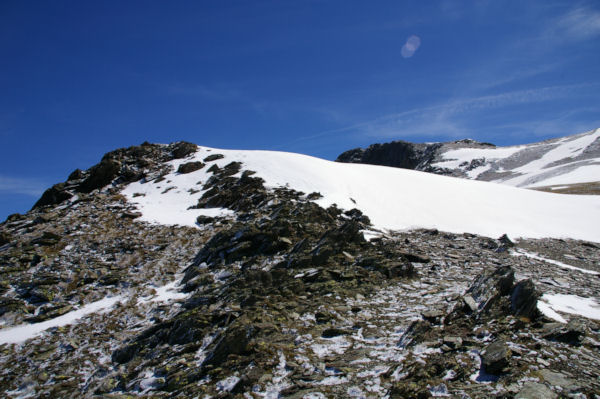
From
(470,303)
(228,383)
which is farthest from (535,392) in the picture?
(228,383)

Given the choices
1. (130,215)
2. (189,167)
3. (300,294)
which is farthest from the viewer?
(189,167)

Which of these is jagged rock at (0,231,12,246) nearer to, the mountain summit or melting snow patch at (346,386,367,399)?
the mountain summit

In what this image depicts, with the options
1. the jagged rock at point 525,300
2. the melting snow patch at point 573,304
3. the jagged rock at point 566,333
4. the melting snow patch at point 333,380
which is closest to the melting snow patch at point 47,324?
the melting snow patch at point 333,380

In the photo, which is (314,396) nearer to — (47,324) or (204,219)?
(47,324)

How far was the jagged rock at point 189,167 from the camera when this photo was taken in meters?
41.2

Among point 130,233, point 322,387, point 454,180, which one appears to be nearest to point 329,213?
point 130,233

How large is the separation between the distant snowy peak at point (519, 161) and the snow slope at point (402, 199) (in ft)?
236

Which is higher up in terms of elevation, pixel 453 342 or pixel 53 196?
pixel 53 196

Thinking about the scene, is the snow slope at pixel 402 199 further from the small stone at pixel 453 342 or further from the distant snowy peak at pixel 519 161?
the distant snowy peak at pixel 519 161

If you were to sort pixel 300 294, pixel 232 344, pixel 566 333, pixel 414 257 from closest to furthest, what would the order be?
pixel 566 333, pixel 232 344, pixel 300 294, pixel 414 257

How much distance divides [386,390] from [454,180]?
41320 mm

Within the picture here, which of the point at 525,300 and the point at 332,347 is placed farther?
the point at 332,347

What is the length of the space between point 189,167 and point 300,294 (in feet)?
111

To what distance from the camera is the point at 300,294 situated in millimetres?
12492
